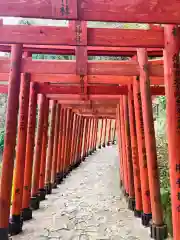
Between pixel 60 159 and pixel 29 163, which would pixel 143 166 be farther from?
pixel 60 159

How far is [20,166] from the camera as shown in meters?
5.79

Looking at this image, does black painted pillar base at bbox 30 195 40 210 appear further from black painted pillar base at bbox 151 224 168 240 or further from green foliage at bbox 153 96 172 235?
black painted pillar base at bbox 151 224 168 240

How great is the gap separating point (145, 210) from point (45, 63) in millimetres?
3896

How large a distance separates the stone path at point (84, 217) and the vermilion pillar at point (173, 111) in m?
2.07

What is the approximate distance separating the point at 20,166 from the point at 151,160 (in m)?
2.84

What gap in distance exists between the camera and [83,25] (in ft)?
13.5

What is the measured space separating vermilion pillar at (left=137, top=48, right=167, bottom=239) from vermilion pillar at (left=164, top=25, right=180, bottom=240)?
133 cm

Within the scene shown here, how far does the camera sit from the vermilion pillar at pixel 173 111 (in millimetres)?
3719

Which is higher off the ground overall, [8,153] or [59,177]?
[8,153]

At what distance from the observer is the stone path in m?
5.59

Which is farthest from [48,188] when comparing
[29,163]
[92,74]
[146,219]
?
[92,74]

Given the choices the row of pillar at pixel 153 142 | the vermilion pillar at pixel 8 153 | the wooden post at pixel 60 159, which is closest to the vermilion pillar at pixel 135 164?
the row of pillar at pixel 153 142

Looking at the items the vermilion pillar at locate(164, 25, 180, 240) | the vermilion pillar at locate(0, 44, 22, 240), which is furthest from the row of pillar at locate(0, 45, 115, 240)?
the vermilion pillar at locate(164, 25, 180, 240)

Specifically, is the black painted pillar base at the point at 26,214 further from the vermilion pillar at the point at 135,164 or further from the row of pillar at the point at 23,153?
the vermilion pillar at the point at 135,164
